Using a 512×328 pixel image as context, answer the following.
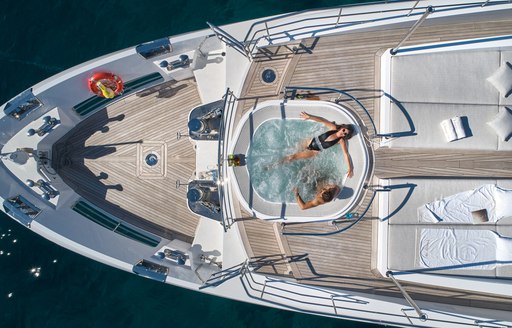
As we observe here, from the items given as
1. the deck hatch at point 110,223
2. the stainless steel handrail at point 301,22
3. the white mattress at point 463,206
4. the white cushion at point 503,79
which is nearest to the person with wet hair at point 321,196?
the white mattress at point 463,206

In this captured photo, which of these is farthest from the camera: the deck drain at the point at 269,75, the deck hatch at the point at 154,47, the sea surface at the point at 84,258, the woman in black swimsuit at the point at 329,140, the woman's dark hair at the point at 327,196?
the sea surface at the point at 84,258

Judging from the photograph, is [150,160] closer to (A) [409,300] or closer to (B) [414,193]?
(B) [414,193]

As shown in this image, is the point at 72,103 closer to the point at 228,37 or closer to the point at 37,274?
the point at 228,37

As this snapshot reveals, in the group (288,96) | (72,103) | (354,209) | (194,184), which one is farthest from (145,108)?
(354,209)

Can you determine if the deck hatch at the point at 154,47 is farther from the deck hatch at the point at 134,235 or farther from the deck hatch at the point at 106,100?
the deck hatch at the point at 134,235

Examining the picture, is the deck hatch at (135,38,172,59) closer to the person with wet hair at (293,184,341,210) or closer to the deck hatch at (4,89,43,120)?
the deck hatch at (4,89,43,120)
